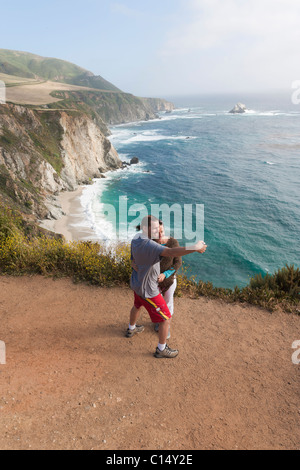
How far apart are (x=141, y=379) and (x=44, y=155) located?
37592mm

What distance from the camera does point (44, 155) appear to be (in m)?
36.0

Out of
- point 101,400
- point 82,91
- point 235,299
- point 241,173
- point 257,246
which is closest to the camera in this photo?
point 101,400

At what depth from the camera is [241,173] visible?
47.8m

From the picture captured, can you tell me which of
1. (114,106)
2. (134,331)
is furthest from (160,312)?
(114,106)

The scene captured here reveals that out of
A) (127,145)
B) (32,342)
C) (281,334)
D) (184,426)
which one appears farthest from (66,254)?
(127,145)

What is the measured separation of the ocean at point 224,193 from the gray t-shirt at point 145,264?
7.65 metres

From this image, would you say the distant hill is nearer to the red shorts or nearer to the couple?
the couple

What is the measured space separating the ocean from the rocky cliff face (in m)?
4.03

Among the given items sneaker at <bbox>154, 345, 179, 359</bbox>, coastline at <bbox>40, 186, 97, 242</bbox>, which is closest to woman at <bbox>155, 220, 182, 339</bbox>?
sneaker at <bbox>154, 345, 179, 359</bbox>

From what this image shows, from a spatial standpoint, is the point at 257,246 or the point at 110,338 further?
the point at 257,246

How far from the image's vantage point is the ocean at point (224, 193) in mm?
24859
